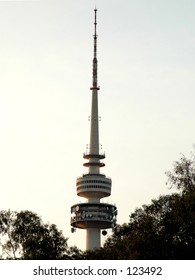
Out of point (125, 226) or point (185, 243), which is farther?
point (125, 226)

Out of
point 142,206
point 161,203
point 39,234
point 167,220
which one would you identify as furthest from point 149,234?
point 39,234

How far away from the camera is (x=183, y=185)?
70.5 m

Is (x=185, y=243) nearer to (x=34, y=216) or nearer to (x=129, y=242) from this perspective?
(x=129, y=242)

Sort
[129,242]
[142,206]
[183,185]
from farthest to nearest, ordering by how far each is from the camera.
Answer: [142,206] → [129,242] → [183,185]

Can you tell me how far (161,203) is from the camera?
282 ft
